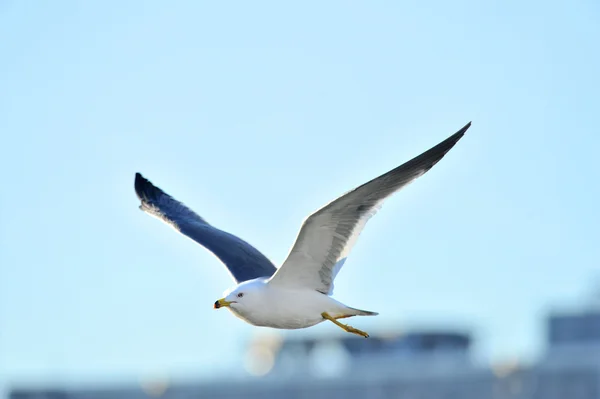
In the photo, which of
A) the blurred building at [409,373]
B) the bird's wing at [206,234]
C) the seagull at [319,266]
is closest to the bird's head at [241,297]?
the seagull at [319,266]

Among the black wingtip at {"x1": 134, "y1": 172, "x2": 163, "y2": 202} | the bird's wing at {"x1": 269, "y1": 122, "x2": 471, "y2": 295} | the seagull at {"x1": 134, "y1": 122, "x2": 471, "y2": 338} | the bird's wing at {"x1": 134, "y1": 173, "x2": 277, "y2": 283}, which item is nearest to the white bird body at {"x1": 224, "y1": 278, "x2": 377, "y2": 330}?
the seagull at {"x1": 134, "y1": 122, "x2": 471, "y2": 338}

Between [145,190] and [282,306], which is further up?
[145,190]

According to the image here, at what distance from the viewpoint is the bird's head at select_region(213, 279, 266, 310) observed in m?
16.5

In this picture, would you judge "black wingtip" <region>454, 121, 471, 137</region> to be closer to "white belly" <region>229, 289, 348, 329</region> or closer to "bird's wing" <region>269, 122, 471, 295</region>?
"bird's wing" <region>269, 122, 471, 295</region>

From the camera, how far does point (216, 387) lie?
368 feet

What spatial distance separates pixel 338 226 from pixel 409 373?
9121 centimetres

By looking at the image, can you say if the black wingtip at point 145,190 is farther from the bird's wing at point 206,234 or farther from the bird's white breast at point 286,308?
the bird's white breast at point 286,308

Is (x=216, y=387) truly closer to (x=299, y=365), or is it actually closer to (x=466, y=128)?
(x=299, y=365)

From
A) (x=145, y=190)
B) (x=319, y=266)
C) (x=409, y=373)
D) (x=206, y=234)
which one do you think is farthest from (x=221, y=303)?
(x=409, y=373)

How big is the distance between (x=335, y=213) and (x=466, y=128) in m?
1.59

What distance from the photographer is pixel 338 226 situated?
1641 centimetres

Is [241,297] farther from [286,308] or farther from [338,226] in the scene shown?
[338,226]

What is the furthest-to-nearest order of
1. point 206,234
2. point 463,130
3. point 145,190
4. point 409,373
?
point 409,373 → point 145,190 → point 206,234 → point 463,130

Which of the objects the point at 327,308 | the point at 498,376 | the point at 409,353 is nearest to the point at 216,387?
the point at 409,353
